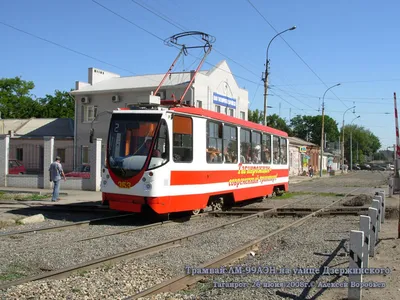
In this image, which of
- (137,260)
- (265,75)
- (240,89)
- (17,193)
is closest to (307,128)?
(240,89)

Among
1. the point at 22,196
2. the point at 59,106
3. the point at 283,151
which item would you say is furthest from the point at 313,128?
the point at 22,196

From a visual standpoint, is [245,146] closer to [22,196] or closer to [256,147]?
[256,147]

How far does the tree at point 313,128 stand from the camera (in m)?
122

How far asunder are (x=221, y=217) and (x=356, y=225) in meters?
4.05

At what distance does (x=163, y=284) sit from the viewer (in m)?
5.96

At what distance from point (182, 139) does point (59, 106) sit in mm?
65440

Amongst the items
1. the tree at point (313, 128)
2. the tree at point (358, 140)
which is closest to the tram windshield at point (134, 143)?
the tree at point (313, 128)

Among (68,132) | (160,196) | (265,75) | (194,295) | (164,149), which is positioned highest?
(265,75)

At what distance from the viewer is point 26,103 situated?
70812mm

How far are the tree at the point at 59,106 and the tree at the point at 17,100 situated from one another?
1.43 metres

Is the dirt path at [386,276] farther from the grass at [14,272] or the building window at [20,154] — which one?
the building window at [20,154]

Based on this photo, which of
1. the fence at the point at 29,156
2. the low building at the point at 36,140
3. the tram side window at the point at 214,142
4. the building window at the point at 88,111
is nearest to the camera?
the tram side window at the point at 214,142

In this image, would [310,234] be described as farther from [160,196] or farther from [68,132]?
[68,132]

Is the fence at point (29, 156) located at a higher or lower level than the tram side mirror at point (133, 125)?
lower
